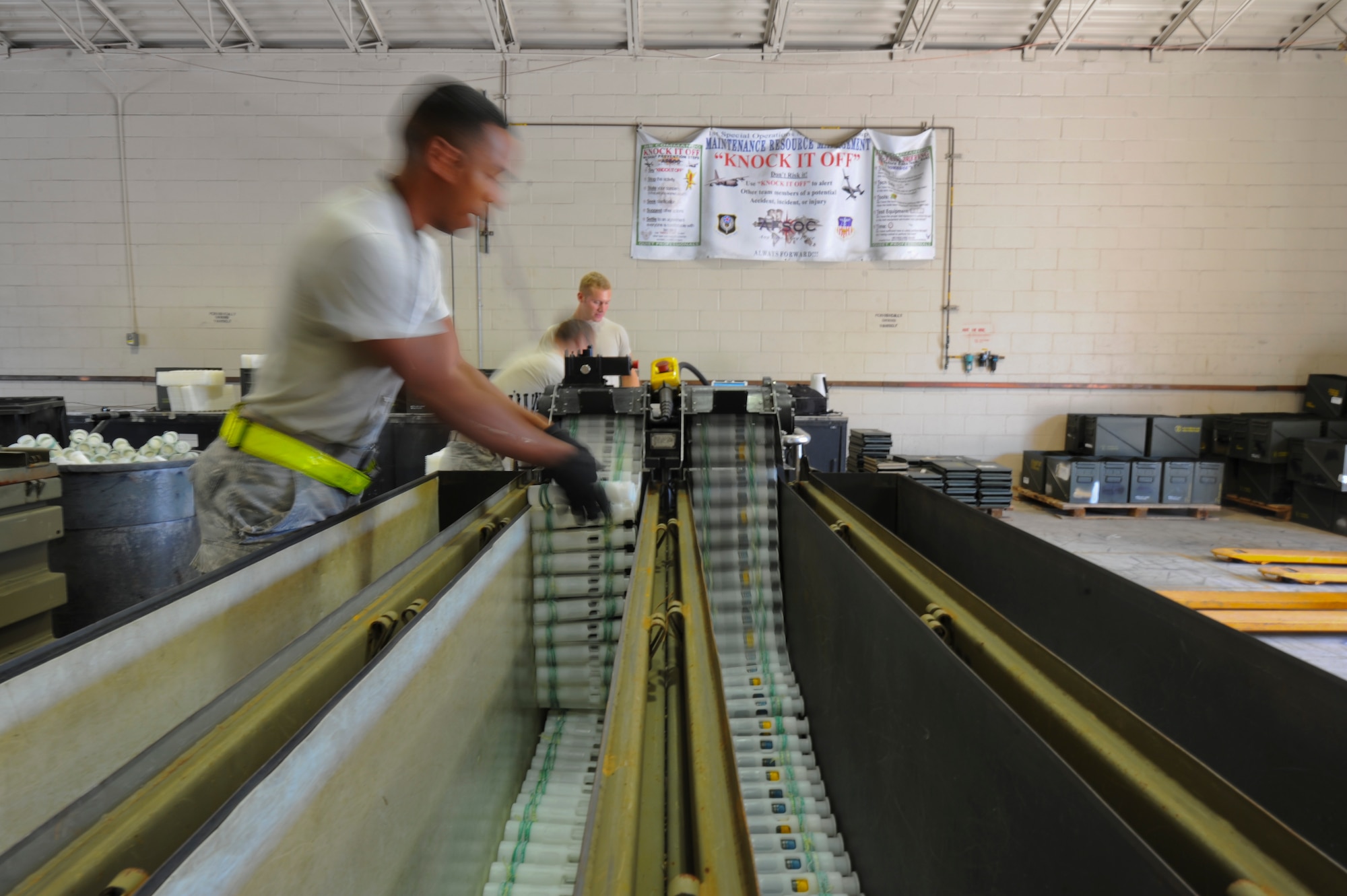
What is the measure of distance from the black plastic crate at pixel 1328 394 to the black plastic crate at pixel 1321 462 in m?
0.52

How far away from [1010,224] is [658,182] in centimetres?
281

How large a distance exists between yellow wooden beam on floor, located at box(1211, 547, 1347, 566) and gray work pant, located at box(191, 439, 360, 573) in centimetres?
469

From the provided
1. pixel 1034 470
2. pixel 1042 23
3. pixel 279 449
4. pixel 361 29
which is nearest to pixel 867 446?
pixel 1034 470

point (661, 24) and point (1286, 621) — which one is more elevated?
point (661, 24)

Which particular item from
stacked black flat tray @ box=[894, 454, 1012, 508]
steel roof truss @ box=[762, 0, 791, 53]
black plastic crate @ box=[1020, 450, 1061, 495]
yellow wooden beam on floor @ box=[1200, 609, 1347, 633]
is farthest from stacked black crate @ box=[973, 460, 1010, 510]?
steel roof truss @ box=[762, 0, 791, 53]

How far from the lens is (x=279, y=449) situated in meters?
1.22

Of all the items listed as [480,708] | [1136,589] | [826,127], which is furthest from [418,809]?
[826,127]

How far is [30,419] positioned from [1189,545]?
6.89 meters

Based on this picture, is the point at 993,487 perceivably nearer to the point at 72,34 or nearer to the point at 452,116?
the point at 452,116

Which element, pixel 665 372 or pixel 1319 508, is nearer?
pixel 665 372

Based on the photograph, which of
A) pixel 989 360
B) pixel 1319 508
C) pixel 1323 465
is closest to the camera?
pixel 1323 465

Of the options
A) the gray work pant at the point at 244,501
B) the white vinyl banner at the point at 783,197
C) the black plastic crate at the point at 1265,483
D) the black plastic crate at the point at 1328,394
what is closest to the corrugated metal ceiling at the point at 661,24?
the white vinyl banner at the point at 783,197

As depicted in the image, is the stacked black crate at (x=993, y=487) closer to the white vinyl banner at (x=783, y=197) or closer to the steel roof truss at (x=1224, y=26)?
the white vinyl banner at (x=783, y=197)

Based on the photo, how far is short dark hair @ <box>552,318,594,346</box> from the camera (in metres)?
3.01
